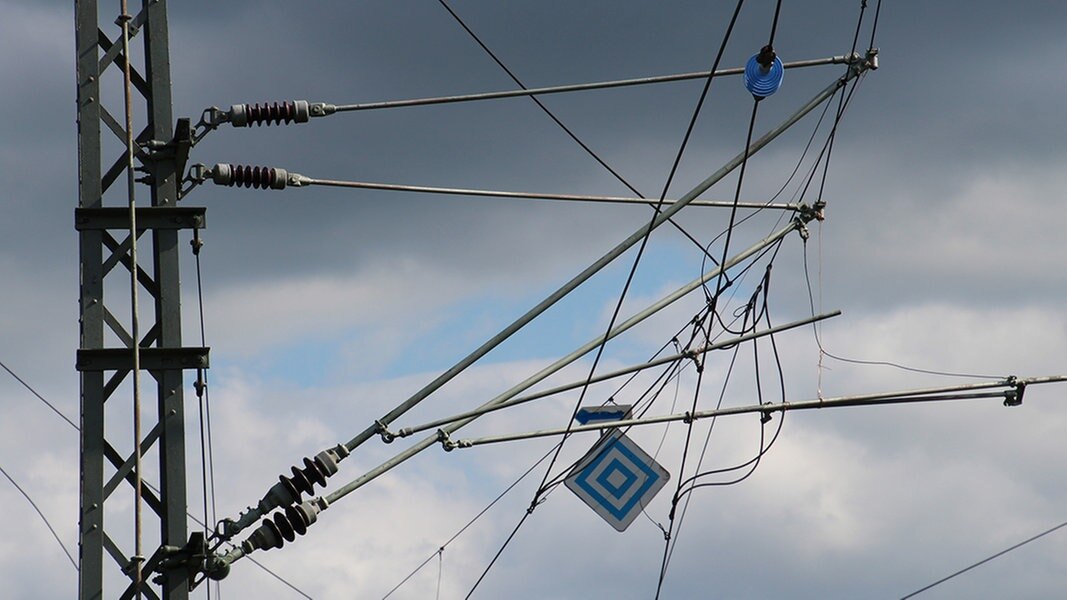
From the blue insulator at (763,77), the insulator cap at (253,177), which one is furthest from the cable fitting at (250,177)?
the blue insulator at (763,77)

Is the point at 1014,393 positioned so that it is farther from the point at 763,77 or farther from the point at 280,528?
the point at 280,528

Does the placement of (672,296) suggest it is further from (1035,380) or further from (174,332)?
(174,332)

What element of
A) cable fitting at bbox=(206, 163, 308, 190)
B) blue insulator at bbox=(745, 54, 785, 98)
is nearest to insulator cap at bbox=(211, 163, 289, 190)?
cable fitting at bbox=(206, 163, 308, 190)

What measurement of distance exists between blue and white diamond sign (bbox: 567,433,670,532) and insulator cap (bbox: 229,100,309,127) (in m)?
4.06

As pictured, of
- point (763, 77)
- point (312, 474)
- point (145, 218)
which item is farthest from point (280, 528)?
point (763, 77)

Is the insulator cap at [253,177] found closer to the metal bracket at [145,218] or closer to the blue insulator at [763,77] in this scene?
the metal bracket at [145,218]

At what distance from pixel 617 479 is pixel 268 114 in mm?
4564

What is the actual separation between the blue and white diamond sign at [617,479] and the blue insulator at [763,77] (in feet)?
14.1

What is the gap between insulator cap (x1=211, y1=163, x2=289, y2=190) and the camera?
16.0 meters

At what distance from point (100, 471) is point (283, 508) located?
5.05ft

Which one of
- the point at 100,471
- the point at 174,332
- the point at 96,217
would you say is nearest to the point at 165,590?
the point at 100,471

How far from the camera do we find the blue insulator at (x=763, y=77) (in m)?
14.1

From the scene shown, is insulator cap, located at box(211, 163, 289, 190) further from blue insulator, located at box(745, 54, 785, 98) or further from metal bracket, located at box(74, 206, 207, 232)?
blue insulator, located at box(745, 54, 785, 98)

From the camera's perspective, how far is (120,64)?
1571cm
